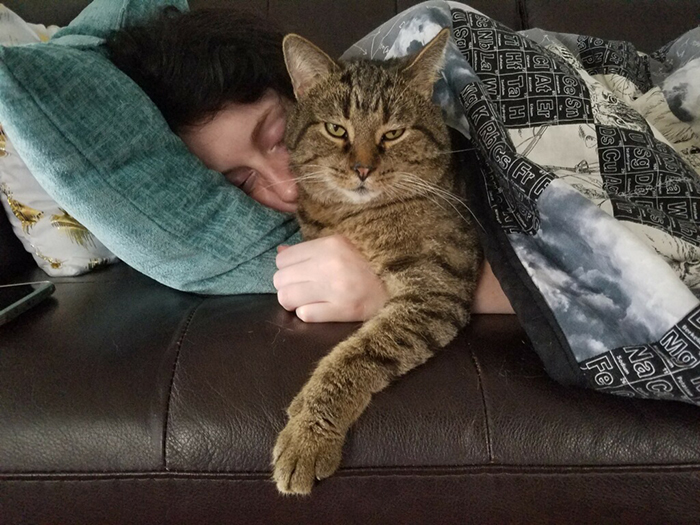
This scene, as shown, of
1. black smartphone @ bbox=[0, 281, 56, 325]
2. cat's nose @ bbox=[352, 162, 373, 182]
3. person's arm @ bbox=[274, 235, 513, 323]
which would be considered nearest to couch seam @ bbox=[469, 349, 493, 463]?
person's arm @ bbox=[274, 235, 513, 323]

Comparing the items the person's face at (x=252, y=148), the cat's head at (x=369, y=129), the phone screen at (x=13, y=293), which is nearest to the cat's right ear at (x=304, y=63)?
the cat's head at (x=369, y=129)

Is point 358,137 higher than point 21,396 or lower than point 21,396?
higher

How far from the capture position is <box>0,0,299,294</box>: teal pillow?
809 mm

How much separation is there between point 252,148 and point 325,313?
45cm

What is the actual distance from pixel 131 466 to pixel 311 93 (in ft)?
2.80

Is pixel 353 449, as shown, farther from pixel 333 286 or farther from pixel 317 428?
pixel 333 286

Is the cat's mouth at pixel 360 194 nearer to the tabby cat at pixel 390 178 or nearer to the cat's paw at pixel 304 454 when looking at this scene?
the tabby cat at pixel 390 178

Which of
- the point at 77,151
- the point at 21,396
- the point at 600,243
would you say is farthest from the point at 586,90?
the point at 21,396

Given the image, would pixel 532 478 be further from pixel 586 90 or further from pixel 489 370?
pixel 586 90

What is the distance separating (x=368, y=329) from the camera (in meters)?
0.90

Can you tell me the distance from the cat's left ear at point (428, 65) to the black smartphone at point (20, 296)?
0.97 meters

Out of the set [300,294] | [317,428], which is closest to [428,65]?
[300,294]

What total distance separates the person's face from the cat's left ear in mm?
358

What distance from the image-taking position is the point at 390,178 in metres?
0.99
